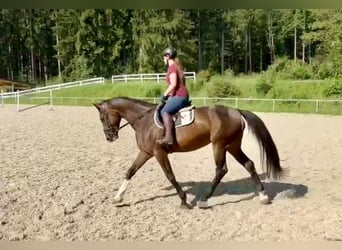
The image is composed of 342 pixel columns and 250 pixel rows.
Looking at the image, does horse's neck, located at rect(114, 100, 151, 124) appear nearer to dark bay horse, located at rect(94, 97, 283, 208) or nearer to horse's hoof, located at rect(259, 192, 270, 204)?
dark bay horse, located at rect(94, 97, 283, 208)

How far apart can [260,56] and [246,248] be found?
112cm

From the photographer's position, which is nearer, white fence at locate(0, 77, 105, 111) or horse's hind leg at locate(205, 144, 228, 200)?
horse's hind leg at locate(205, 144, 228, 200)

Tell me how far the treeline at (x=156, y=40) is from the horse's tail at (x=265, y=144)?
0.38 m

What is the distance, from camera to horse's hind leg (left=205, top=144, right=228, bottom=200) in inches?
97.2

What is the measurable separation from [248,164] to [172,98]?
0.55 meters

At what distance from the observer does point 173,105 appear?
242 centimetres

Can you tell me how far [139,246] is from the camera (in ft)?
8.00

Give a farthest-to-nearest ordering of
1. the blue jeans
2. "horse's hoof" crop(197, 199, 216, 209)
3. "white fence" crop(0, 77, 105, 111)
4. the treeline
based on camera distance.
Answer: "white fence" crop(0, 77, 105, 111) → the treeline → "horse's hoof" crop(197, 199, 216, 209) → the blue jeans

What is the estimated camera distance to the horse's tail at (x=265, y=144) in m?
2.47

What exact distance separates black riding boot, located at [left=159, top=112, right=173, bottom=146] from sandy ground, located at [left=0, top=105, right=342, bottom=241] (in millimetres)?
188

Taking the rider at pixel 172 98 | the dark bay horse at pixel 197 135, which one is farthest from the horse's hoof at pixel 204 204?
the rider at pixel 172 98

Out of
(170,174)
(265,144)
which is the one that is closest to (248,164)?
(265,144)

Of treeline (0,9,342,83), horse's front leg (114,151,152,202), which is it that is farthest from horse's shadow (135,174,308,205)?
treeline (0,9,342,83)

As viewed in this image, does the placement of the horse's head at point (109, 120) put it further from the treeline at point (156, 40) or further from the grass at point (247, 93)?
the treeline at point (156, 40)
